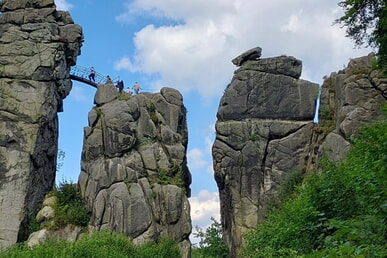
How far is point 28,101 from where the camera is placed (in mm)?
35906

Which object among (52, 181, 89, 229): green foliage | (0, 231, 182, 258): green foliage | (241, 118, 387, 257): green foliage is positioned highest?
(52, 181, 89, 229): green foliage

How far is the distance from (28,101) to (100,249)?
552 inches

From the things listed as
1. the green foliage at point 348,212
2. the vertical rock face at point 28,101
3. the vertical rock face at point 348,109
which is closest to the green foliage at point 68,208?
the vertical rock face at point 28,101

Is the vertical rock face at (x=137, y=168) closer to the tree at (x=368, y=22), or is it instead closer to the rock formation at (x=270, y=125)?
the rock formation at (x=270, y=125)

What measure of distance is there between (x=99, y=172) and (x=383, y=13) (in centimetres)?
2081

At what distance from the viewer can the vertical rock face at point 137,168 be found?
1257 inches

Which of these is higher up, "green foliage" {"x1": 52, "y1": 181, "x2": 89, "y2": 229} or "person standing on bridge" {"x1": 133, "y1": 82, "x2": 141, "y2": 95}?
"person standing on bridge" {"x1": 133, "y1": 82, "x2": 141, "y2": 95}

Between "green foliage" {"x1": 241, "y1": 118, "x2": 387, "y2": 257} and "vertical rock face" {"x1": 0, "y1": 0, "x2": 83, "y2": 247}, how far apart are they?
2074 centimetres

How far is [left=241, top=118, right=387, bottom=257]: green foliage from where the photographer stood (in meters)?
7.92

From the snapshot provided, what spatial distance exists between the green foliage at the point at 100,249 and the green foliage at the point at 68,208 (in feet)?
9.85

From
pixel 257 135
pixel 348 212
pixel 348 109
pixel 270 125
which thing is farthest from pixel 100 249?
pixel 348 109

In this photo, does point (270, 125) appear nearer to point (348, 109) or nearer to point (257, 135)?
point (257, 135)

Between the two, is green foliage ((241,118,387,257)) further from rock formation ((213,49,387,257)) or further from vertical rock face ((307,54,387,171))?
rock formation ((213,49,387,257))

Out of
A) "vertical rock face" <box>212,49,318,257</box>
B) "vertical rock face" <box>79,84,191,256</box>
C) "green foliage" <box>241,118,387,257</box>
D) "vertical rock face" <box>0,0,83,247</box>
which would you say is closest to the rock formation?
"vertical rock face" <box>212,49,318,257</box>
